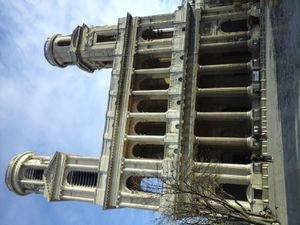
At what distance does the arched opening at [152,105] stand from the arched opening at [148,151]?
386 cm

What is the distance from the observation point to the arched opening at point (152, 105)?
44.9 metres

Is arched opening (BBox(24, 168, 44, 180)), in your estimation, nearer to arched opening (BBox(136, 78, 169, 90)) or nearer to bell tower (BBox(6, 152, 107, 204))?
bell tower (BBox(6, 152, 107, 204))

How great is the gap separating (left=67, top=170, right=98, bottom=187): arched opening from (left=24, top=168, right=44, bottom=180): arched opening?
15.4 ft

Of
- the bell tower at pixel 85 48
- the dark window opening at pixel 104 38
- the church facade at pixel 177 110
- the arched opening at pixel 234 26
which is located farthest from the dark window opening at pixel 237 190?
the dark window opening at pixel 104 38

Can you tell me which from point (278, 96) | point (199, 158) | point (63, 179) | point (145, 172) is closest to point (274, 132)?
point (278, 96)

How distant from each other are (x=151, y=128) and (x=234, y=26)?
12.7 metres

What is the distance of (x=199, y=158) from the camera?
3947 cm

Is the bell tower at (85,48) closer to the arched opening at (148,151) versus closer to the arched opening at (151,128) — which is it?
the arched opening at (151,128)

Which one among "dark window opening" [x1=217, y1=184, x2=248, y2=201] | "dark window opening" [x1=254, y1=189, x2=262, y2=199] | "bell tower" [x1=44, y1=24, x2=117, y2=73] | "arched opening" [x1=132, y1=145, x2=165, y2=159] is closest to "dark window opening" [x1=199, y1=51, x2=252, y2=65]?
"arched opening" [x1=132, y1=145, x2=165, y2=159]

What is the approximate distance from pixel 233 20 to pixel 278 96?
1496cm

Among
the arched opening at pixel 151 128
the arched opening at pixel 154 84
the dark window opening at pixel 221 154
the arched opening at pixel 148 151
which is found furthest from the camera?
the arched opening at pixel 154 84

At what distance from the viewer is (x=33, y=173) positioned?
48.4 metres

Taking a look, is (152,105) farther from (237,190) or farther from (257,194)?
(257,194)

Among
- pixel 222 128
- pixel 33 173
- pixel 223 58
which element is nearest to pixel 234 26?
pixel 223 58
